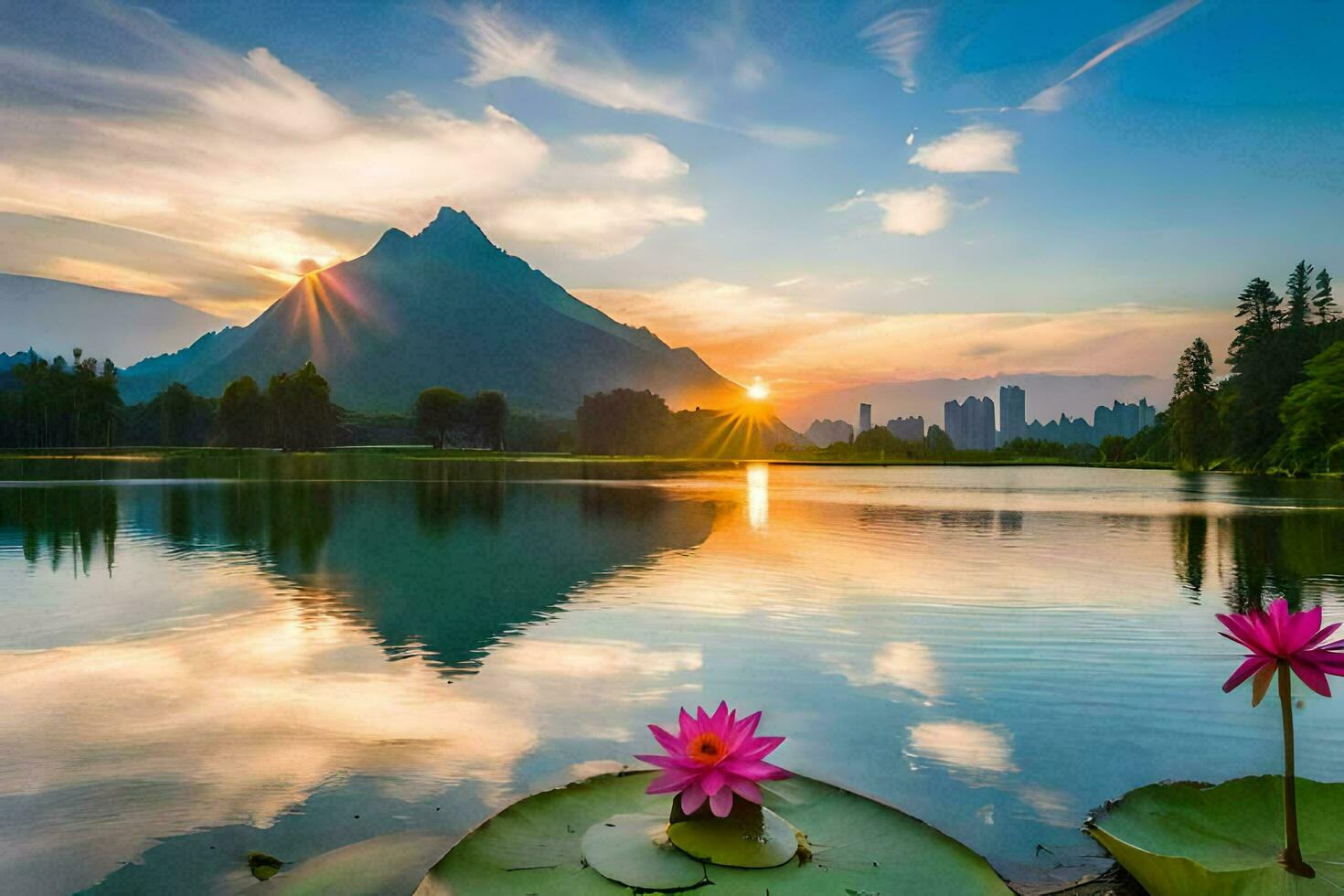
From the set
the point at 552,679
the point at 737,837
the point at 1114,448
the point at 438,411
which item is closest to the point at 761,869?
the point at 737,837

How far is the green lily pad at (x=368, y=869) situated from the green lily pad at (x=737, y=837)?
124 cm

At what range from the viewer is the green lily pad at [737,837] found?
2898 mm

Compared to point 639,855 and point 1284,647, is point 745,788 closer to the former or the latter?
point 639,855

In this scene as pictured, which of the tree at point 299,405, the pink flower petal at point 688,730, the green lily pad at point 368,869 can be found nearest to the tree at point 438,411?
the tree at point 299,405

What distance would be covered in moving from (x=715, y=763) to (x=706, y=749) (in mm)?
92

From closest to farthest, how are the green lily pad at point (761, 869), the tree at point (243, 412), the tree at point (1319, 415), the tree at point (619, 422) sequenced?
1. the green lily pad at point (761, 869)
2. the tree at point (1319, 415)
3. the tree at point (243, 412)
4. the tree at point (619, 422)

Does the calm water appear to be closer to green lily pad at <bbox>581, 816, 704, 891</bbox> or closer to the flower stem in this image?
the flower stem

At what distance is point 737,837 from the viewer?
9.91ft

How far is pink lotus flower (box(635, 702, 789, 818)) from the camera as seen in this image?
2.88 meters

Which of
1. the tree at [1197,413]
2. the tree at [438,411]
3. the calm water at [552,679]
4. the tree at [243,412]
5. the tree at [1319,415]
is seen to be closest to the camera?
the calm water at [552,679]

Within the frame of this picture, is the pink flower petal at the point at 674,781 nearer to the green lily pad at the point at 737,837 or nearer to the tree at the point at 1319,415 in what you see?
the green lily pad at the point at 737,837

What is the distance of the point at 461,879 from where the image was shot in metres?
2.88

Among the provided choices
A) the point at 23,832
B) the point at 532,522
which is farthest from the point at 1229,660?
the point at 532,522

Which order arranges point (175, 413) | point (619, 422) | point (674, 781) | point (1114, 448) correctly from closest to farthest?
point (674, 781) < point (175, 413) < point (619, 422) < point (1114, 448)
